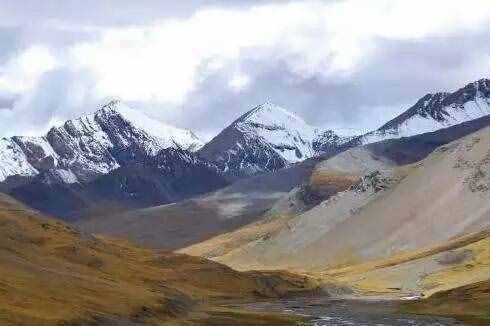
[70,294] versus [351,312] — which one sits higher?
[70,294]

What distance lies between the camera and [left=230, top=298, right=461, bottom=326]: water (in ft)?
468

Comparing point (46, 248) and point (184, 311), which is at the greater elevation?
point (46, 248)

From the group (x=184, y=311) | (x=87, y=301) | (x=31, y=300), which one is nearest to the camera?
(x=31, y=300)

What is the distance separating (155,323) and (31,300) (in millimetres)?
22862

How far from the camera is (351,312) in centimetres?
16688

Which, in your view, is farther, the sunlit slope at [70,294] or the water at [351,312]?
the water at [351,312]

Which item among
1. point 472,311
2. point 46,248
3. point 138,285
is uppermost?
point 46,248

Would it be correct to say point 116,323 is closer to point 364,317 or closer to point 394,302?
point 364,317

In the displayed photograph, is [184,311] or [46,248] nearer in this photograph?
[184,311]

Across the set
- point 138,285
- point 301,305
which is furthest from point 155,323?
point 301,305

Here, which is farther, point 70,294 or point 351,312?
point 351,312

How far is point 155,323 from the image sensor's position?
129000mm

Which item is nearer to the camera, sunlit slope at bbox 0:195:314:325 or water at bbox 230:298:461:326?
sunlit slope at bbox 0:195:314:325

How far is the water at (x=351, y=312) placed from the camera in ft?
468
